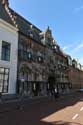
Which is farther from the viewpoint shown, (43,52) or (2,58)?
(43,52)

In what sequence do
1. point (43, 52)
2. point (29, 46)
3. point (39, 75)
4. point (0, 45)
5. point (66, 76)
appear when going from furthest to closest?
point (66, 76) < point (43, 52) < point (39, 75) < point (29, 46) < point (0, 45)

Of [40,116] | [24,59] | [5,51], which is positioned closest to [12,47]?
[5,51]

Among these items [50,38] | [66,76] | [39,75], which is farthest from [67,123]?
[66,76]

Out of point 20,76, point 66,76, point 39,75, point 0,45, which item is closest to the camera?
point 0,45

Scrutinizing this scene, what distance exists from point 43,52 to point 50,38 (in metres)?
7.27

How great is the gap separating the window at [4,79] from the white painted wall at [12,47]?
63 centimetres

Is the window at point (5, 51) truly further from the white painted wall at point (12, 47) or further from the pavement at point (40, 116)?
the pavement at point (40, 116)

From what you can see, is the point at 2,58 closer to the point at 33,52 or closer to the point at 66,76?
the point at 33,52

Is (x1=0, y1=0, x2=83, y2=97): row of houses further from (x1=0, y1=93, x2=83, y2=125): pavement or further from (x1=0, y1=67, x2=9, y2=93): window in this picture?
(x1=0, y1=93, x2=83, y2=125): pavement

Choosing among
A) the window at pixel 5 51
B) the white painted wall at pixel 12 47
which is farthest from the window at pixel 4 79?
the window at pixel 5 51

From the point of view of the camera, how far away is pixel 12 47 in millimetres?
32938

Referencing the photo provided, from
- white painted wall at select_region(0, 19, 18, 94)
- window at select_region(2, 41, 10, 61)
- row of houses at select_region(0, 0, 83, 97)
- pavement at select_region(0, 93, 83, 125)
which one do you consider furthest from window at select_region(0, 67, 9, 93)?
pavement at select_region(0, 93, 83, 125)

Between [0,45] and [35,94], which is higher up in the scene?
[0,45]

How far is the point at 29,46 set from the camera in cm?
3906
